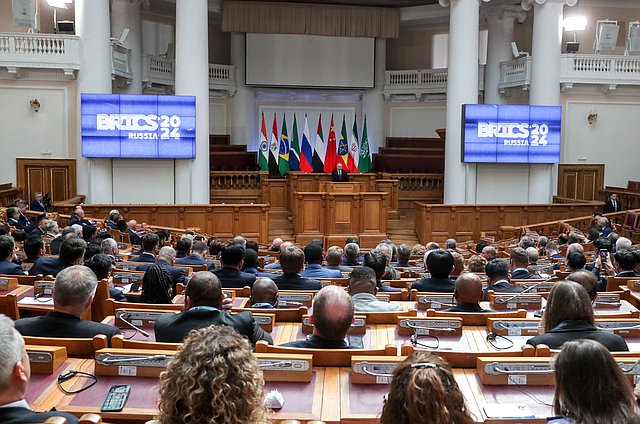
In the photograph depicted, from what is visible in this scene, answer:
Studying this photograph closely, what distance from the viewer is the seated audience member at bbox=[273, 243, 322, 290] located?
19.1 ft

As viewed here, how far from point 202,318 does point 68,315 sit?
69cm

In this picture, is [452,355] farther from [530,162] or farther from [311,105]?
[311,105]

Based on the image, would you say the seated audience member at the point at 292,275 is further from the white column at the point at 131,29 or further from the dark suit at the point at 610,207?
the white column at the point at 131,29

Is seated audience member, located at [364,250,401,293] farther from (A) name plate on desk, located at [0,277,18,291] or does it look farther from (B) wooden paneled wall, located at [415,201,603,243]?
(B) wooden paneled wall, located at [415,201,603,243]

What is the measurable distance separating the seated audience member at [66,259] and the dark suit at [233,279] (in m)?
1.18

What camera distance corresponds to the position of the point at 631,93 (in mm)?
17062

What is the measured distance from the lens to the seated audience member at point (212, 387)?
Result: 5.91ft

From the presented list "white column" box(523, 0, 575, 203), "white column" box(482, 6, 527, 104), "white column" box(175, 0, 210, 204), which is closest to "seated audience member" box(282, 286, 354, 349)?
"white column" box(175, 0, 210, 204)

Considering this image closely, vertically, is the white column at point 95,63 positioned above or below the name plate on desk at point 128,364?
above

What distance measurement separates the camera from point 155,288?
4539 mm

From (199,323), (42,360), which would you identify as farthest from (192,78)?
(42,360)

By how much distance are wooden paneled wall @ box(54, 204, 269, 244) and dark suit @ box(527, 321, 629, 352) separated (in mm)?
10349

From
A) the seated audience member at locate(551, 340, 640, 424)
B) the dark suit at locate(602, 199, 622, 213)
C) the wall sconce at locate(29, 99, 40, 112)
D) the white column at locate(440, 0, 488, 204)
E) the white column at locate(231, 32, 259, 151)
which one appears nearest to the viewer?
the seated audience member at locate(551, 340, 640, 424)

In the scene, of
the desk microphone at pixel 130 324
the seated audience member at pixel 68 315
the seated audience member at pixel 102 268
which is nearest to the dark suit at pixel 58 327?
the seated audience member at pixel 68 315
